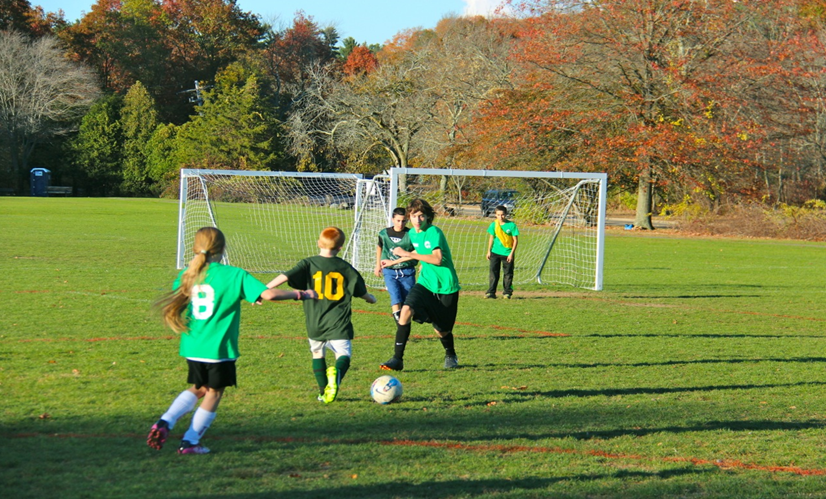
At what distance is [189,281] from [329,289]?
1453mm

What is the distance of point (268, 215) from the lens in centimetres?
3102

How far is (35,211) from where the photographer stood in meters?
35.4

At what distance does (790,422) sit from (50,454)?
17.5ft

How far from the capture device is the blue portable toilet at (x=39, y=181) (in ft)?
180

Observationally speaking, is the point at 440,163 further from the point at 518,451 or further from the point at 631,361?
the point at 518,451

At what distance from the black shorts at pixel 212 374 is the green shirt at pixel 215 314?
50 mm

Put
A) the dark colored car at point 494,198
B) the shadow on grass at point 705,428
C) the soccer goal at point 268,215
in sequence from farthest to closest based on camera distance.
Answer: the dark colored car at point 494,198, the soccer goal at point 268,215, the shadow on grass at point 705,428

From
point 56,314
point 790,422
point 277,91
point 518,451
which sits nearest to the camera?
point 518,451

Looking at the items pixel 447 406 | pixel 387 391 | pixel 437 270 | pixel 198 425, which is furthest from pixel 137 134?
pixel 198 425

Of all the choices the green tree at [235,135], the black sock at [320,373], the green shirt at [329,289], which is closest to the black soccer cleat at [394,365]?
the black sock at [320,373]

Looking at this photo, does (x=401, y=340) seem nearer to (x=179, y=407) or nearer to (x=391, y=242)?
(x=391, y=242)

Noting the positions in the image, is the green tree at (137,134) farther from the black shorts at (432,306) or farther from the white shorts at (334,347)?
the white shorts at (334,347)

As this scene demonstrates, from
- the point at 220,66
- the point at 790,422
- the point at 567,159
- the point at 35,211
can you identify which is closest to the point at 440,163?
the point at 567,159

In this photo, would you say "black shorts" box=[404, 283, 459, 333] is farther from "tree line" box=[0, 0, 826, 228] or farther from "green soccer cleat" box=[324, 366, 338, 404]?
"tree line" box=[0, 0, 826, 228]
